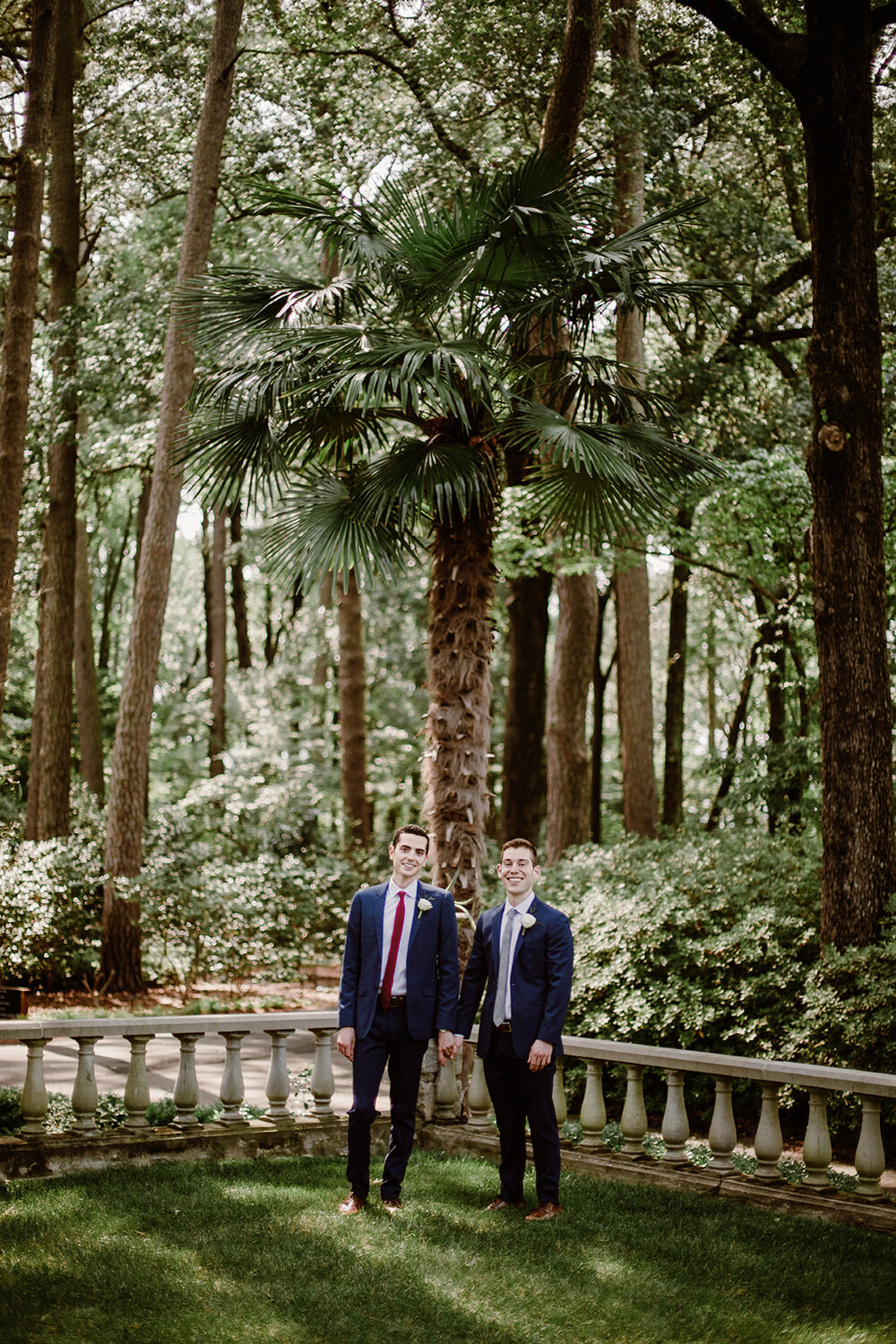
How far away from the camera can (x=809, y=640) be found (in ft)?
58.9

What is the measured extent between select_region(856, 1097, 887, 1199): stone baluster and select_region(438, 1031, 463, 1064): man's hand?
7.10 feet

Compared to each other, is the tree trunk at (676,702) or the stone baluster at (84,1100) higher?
the tree trunk at (676,702)

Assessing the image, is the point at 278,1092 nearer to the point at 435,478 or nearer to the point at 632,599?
the point at 435,478

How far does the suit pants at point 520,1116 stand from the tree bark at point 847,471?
11.4 feet

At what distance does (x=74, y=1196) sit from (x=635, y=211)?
A: 12226 millimetres

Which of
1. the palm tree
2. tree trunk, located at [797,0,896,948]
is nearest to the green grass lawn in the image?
the palm tree

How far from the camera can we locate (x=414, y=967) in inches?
244

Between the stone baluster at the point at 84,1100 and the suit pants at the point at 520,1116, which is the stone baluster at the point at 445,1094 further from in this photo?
the stone baluster at the point at 84,1100

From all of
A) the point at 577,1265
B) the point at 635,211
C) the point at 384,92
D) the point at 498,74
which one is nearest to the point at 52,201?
the point at 384,92

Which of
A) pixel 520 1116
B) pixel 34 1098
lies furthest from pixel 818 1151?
pixel 34 1098

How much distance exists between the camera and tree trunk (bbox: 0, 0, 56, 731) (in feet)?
40.6

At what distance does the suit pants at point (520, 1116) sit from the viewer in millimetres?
6094

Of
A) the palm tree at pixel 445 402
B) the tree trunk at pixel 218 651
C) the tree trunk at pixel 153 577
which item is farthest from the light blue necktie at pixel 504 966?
the tree trunk at pixel 218 651

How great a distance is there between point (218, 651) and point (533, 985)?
22.8 meters
